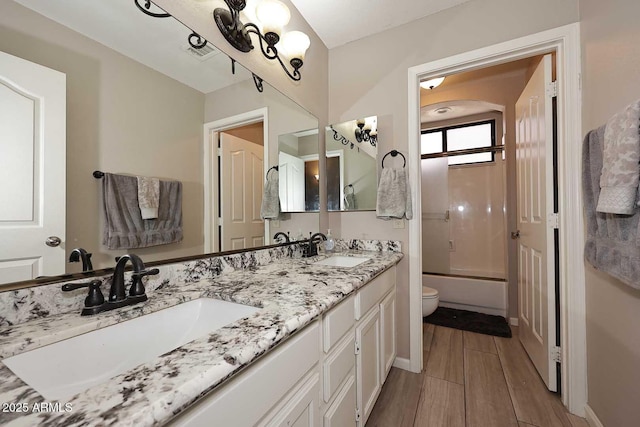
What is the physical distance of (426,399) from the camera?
1.55 m

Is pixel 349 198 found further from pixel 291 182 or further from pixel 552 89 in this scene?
pixel 552 89

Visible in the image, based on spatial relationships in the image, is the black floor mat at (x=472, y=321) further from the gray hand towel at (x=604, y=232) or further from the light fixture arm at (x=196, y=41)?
the light fixture arm at (x=196, y=41)

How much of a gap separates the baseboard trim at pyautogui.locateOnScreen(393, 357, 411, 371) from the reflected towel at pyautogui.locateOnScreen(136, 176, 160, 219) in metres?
1.87

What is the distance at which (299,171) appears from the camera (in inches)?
72.4

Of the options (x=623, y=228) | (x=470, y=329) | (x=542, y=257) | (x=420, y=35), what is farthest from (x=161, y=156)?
(x=470, y=329)

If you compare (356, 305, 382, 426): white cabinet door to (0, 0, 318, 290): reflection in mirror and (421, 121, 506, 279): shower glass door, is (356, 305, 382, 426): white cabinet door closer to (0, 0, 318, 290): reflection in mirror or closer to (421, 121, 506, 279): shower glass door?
(0, 0, 318, 290): reflection in mirror

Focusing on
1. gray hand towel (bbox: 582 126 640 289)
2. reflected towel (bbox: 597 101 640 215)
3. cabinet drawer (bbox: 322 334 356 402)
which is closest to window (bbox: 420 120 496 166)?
gray hand towel (bbox: 582 126 640 289)

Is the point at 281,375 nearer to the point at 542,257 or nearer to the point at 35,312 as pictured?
the point at 35,312

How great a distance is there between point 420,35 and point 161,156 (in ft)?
6.26

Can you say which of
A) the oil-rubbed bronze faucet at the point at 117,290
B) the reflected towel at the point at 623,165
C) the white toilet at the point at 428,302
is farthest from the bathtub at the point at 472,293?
the oil-rubbed bronze faucet at the point at 117,290

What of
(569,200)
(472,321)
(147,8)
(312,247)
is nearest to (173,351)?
(147,8)

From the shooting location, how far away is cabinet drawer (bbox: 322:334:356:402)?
2.90 feet

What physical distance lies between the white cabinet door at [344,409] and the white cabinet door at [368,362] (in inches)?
2.4

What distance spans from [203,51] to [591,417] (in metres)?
2.63
